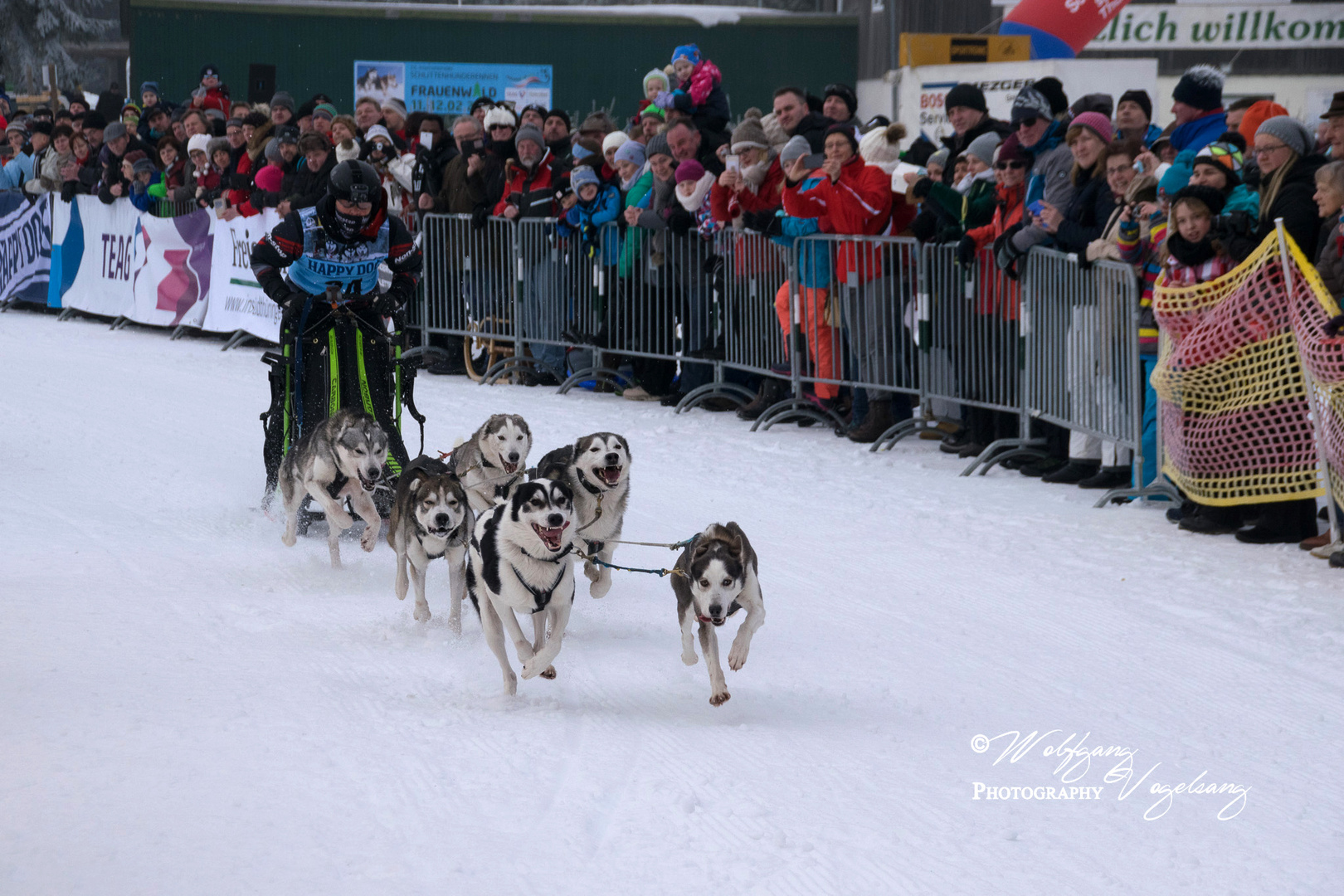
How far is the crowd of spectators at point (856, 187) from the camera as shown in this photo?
6809 millimetres

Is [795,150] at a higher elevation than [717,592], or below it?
higher

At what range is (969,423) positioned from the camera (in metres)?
8.97

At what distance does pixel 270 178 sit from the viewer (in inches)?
523

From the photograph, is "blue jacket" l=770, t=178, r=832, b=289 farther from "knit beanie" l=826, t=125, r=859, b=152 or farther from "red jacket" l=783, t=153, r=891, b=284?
"knit beanie" l=826, t=125, r=859, b=152

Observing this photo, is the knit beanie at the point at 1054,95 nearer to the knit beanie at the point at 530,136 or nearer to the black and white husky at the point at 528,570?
the knit beanie at the point at 530,136

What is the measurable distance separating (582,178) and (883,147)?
2486mm

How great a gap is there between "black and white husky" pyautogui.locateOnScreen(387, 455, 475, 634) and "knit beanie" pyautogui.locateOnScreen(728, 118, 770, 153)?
15.7 feet

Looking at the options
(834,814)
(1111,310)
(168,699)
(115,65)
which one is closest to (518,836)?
(834,814)

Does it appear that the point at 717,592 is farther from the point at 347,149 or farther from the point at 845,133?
the point at 347,149

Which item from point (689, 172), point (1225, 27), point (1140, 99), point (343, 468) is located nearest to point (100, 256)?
point (689, 172)

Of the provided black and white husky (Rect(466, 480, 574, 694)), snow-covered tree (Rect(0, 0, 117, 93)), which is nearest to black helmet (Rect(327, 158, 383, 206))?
black and white husky (Rect(466, 480, 574, 694))

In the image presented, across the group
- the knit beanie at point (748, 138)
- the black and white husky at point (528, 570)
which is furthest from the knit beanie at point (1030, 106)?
the black and white husky at point (528, 570)

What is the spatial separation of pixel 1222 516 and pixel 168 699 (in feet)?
15.6

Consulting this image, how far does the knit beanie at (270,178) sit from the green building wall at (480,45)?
15.0 metres
